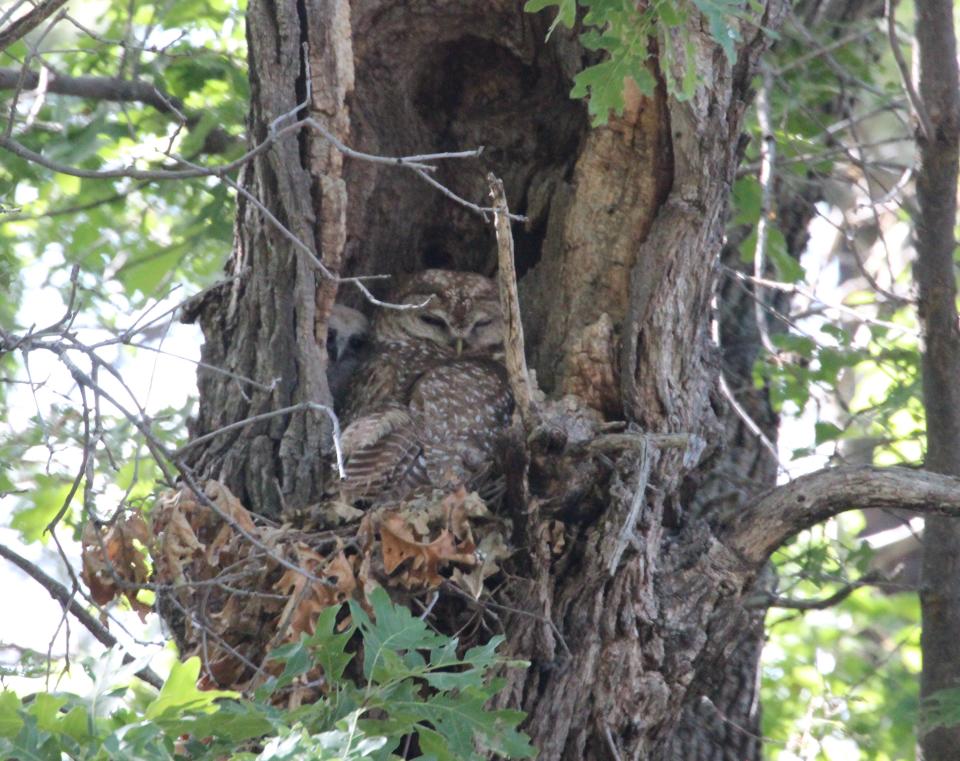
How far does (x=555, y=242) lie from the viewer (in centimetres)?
384

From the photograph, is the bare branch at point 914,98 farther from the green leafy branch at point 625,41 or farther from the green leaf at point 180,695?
the green leaf at point 180,695

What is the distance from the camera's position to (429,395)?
3877 millimetres

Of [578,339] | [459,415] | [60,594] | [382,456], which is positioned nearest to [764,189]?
[578,339]

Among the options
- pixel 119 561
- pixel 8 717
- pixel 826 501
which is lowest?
pixel 8 717

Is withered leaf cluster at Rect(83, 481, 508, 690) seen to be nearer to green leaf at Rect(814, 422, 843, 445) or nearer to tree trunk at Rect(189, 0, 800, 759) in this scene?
tree trunk at Rect(189, 0, 800, 759)

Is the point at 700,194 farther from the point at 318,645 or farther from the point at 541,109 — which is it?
the point at 318,645

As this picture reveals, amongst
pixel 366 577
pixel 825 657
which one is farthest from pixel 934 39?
pixel 825 657

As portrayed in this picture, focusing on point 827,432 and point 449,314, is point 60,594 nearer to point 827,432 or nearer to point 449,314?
point 449,314

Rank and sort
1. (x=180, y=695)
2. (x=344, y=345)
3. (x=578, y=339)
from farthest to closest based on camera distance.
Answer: (x=344, y=345)
(x=578, y=339)
(x=180, y=695)

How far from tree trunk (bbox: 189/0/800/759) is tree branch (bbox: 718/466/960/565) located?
Result: 0.07 meters

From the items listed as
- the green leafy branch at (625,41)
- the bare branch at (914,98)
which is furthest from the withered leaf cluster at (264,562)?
the bare branch at (914,98)

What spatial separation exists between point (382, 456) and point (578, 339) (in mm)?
649

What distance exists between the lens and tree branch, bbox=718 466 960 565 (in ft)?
10.1

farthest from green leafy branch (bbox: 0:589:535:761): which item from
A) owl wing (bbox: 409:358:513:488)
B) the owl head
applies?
the owl head
